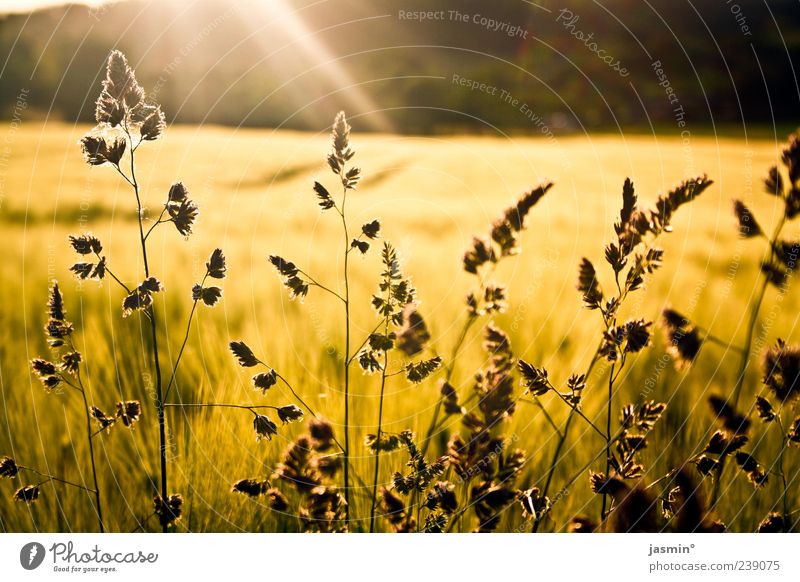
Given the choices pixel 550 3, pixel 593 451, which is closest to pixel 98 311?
pixel 593 451

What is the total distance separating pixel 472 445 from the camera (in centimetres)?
123

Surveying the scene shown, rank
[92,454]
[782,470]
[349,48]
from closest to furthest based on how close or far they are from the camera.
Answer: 1. [92,454]
2. [782,470]
3. [349,48]

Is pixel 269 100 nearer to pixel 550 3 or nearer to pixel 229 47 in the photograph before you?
pixel 229 47

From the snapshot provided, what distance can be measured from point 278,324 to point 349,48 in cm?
78
